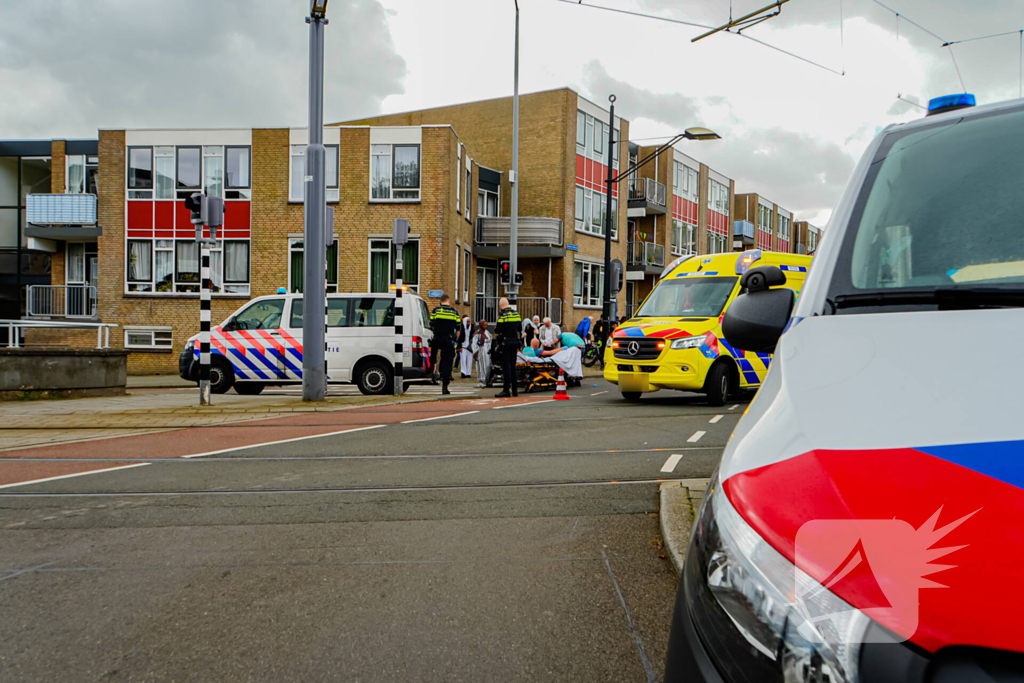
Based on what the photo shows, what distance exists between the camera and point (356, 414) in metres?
11.3

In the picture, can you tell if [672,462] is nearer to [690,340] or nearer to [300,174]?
[690,340]

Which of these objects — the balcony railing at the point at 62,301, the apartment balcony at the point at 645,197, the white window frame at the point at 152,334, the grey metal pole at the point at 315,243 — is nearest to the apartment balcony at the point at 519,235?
the apartment balcony at the point at 645,197

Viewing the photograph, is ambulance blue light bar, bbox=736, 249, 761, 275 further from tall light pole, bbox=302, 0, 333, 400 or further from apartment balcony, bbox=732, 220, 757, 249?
apartment balcony, bbox=732, 220, 757, 249

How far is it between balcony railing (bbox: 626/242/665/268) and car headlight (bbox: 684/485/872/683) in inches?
1668

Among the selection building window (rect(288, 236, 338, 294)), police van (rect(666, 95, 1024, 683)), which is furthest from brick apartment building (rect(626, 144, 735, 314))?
police van (rect(666, 95, 1024, 683))

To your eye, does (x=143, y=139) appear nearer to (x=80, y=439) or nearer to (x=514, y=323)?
(x=514, y=323)

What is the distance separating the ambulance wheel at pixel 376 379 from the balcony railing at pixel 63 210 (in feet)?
66.3

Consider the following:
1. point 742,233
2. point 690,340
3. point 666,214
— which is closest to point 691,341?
point 690,340

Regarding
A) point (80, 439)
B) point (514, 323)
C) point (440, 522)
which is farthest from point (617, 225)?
point (440, 522)

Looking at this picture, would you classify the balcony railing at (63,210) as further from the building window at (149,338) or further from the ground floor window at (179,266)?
the building window at (149,338)

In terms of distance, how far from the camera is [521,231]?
3306cm

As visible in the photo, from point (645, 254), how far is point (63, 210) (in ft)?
90.9

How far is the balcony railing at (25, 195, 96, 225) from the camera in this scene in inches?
1189

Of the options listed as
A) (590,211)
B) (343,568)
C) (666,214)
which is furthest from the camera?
(666,214)
